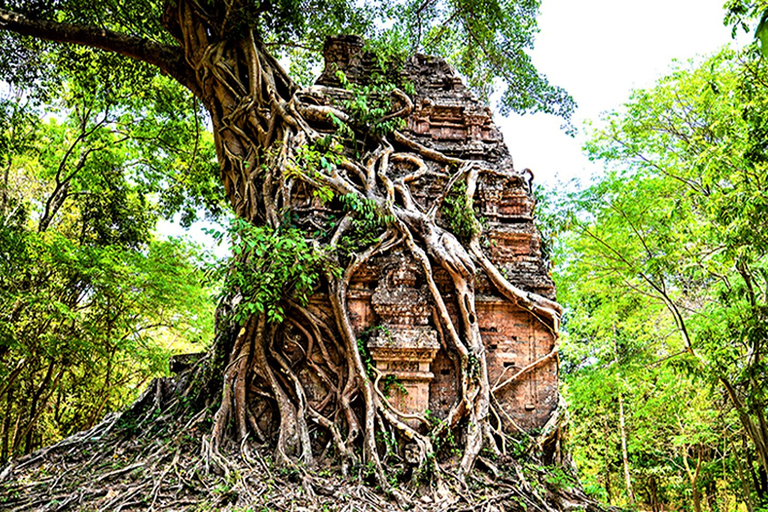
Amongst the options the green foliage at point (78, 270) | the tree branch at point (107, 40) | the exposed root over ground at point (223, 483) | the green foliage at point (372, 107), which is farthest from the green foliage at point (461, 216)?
the green foliage at point (78, 270)

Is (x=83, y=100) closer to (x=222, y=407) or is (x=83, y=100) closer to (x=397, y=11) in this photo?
(x=397, y=11)

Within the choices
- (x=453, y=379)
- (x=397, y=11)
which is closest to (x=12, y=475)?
(x=453, y=379)

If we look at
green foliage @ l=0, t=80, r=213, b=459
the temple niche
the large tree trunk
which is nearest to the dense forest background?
green foliage @ l=0, t=80, r=213, b=459

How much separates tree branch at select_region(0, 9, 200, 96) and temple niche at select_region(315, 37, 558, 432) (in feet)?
6.38

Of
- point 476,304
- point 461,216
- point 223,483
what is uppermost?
point 461,216

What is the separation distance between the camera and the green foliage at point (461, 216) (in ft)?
16.5

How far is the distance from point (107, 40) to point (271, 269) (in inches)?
155

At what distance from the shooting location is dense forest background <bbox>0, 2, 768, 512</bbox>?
6828mm

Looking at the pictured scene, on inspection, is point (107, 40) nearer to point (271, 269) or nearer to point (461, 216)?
point (271, 269)

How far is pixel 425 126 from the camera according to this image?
568cm

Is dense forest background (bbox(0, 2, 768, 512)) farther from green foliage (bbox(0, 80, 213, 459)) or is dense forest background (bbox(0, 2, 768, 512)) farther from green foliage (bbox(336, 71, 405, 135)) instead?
green foliage (bbox(336, 71, 405, 135))

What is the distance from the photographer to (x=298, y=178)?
4.98 m

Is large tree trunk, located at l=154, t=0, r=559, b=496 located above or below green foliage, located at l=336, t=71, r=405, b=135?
below

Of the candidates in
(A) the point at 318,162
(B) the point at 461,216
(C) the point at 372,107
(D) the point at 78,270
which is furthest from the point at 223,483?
(D) the point at 78,270
